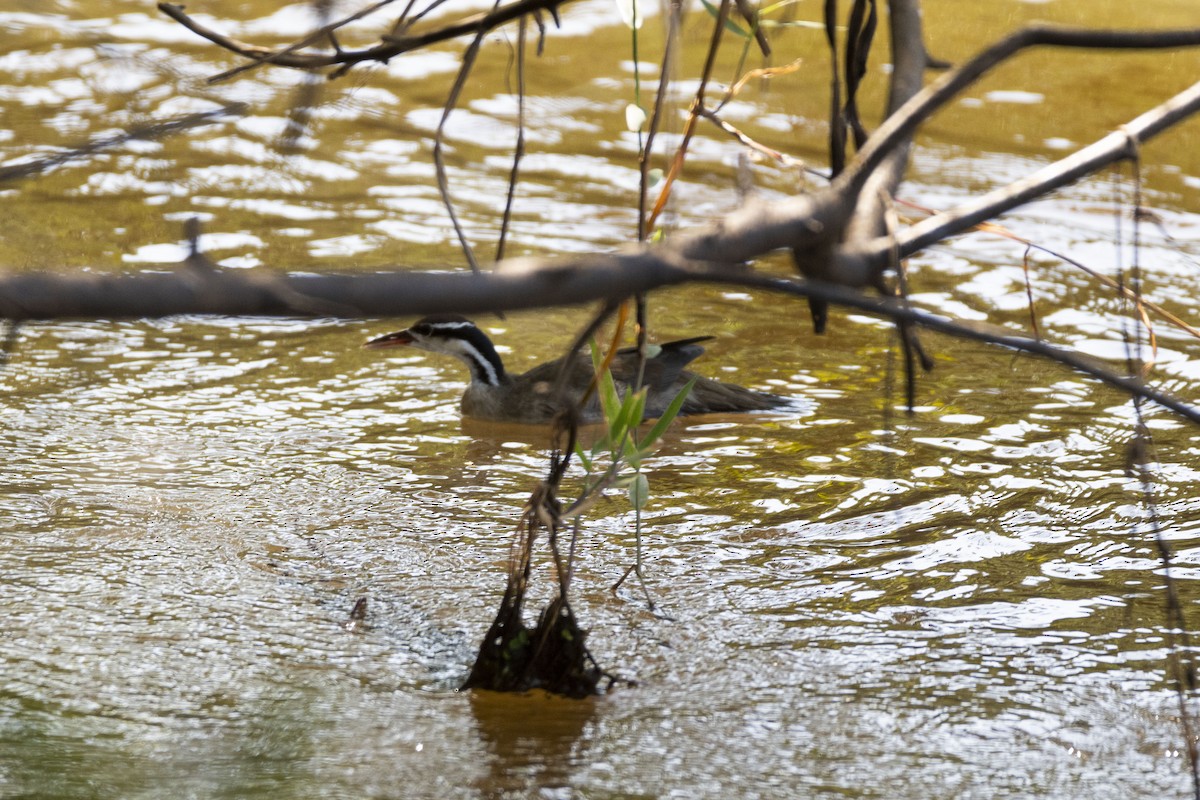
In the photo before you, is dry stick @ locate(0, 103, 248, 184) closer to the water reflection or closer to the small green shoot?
the small green shoot

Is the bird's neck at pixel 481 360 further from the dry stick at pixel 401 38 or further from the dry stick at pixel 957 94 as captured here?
the dry stick at pixel 957 94

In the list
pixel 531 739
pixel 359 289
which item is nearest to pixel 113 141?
pixel 359 289

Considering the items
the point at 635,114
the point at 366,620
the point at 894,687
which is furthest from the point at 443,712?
the point at 635,114

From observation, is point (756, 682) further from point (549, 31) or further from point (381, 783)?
point (549, 31)

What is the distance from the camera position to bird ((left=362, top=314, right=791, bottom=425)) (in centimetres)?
751

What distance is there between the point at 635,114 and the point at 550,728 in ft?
5.84

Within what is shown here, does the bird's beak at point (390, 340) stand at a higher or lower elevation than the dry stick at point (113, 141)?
lower

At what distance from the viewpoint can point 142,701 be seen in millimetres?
4238

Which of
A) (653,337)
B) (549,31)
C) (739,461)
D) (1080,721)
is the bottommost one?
(1080,721)

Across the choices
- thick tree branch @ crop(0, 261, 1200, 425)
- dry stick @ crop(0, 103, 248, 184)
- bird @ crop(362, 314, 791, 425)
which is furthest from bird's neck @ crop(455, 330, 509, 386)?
thick tree branch @ crop(0, 261, 1200, 425)

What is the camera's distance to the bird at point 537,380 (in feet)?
24.6

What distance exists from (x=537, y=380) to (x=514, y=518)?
1738mm

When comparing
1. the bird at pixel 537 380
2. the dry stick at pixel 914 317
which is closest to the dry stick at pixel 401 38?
the dry stick at pixel 914 317

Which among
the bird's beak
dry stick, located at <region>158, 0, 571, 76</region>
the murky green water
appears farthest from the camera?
the bird's beak
